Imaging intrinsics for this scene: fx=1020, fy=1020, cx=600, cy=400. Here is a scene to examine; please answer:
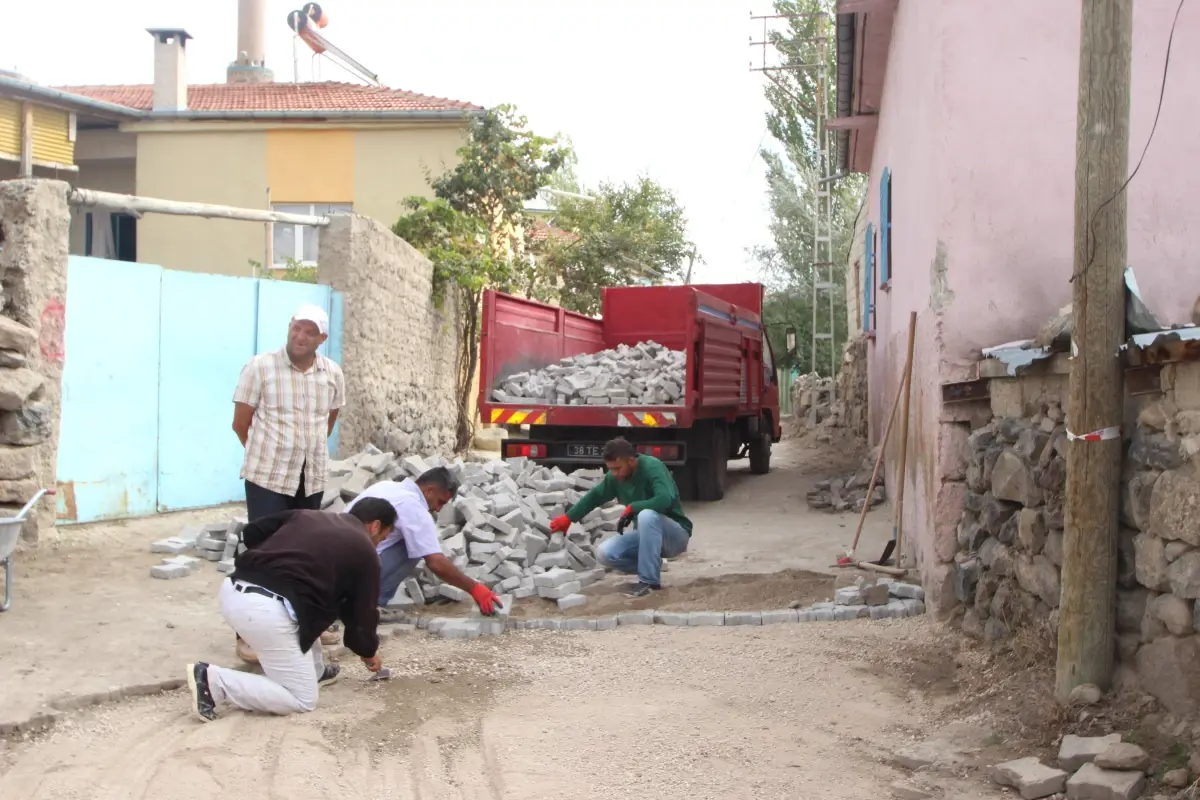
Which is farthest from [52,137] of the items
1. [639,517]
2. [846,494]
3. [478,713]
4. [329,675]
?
[478,713]

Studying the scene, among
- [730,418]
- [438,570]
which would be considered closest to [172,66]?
[730,418]

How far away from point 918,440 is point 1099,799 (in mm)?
3579

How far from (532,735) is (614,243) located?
20869mm

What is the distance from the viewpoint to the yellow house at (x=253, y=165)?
20.7 m

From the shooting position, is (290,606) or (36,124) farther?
(36,124)

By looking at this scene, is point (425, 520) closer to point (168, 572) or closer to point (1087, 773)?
point (168, 572)

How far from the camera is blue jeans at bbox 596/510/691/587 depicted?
6855 mm

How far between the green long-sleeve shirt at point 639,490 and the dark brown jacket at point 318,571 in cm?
280

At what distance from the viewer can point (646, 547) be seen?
6.86 metres

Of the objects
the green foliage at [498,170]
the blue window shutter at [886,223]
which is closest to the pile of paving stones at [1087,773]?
the blue window shutter at [886,223]

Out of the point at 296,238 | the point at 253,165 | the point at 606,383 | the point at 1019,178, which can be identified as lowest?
the point at 606,383

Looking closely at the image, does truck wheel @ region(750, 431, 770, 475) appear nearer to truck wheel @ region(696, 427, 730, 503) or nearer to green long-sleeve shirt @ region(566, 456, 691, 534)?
truck wheel @ region(696, 427, 730, 503)

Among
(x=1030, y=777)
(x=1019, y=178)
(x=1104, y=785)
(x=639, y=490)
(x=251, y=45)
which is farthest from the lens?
(x=251, y=45)

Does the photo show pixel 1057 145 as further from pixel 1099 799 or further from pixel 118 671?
pixel 118 671
